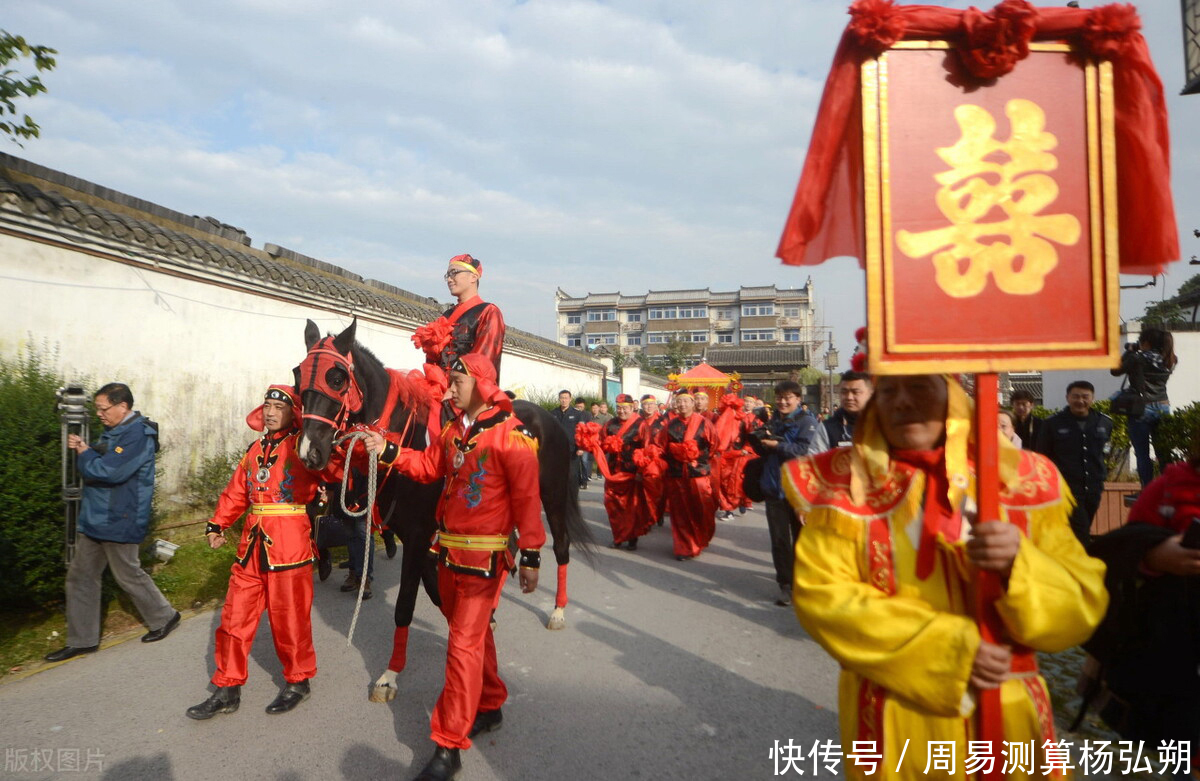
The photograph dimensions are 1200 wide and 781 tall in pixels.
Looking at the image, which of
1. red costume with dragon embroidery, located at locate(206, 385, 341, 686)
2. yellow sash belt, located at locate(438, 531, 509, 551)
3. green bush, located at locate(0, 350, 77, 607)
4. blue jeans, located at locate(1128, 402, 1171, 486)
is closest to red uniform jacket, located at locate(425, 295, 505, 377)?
red costume with dragon embroidery, located at locate(206, 385, 341, 686)

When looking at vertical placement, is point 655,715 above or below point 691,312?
below

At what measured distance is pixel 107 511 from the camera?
177 inches

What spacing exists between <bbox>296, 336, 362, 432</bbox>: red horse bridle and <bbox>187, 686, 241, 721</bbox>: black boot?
1.61 meters

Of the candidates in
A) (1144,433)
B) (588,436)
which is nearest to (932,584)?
(1144,433)

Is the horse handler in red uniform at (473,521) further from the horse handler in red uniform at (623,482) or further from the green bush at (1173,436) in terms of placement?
the green bush at (1173,436)

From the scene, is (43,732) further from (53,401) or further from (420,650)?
(53,401)

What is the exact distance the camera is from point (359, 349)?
410 centimetres

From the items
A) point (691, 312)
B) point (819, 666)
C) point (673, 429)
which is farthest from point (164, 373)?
point (691, 312)

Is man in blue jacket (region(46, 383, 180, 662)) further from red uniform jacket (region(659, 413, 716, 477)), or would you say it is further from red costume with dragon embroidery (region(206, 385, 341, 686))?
red uniform jacket (region(659, 413, 716, 477))

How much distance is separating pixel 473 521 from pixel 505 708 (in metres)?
1.39

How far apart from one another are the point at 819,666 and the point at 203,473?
690 cm

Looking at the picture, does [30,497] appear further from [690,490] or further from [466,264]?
[690,490]

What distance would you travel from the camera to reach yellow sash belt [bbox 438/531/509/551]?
120 inches

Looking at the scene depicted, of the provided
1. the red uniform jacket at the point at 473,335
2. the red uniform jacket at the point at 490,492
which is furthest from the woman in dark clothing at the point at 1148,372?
the red uniform jacket at the point at 490,492
